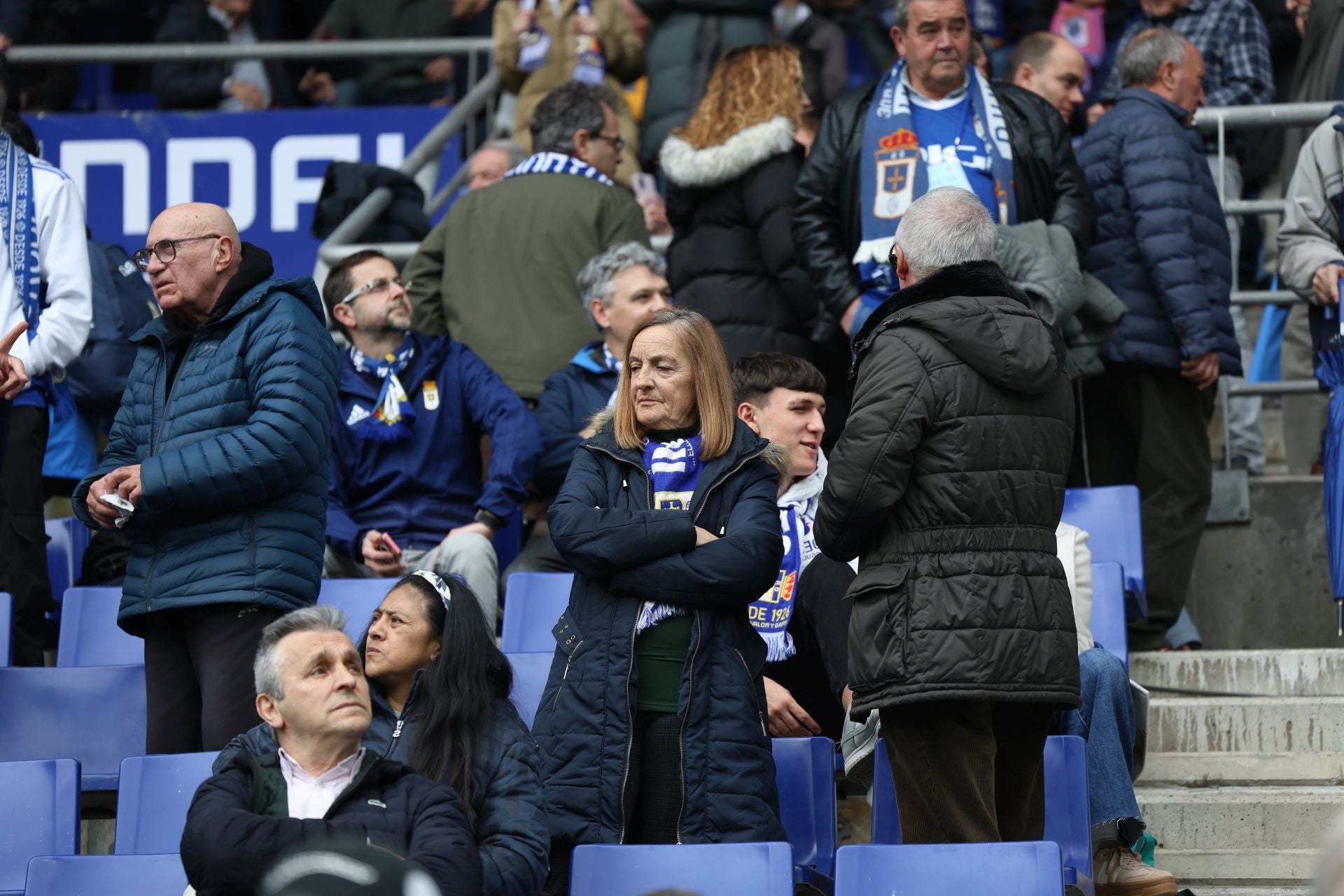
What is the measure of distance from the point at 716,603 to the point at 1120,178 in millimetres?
2929

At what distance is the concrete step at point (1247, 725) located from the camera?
5.81 metres

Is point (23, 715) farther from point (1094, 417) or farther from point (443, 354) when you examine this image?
point (1094, 417)

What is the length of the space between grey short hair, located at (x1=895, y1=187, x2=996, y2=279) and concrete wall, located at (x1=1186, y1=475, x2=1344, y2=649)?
9.86 ft

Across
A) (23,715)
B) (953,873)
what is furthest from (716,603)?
(23,715)

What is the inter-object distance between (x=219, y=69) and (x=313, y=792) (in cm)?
666

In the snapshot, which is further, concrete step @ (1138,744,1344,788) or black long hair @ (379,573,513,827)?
concrete step @ (1138,744,1344,788)

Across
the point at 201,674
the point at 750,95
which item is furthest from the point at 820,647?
the point at 750,95

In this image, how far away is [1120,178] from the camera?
6848 millimetres

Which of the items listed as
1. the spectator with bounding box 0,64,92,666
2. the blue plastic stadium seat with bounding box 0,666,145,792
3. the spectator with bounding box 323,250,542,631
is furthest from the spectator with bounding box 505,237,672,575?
the spectator with bounding box 0,64,92,666

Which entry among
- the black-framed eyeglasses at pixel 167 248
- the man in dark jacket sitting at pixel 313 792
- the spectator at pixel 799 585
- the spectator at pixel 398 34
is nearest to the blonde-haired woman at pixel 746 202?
the spectator at pixel 799 585

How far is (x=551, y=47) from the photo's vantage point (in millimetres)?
9070

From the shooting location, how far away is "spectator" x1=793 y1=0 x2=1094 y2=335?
652 centimetres

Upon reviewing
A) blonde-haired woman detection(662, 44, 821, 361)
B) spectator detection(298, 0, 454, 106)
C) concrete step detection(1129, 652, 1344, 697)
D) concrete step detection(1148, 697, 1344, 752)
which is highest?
spectator detection(298, 0, 454, 106)

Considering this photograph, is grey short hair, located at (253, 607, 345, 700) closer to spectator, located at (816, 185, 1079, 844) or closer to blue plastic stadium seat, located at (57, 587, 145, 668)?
spectator, located at (816, 185, 1079, 844)
